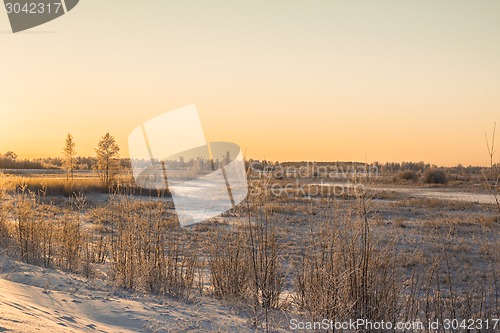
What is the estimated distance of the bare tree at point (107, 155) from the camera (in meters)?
33.1

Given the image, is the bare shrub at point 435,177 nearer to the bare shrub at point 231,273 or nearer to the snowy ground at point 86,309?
the bare shrub at point 231,273

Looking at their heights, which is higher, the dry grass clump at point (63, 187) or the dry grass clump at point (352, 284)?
the dry grass clump at point (63, 187)

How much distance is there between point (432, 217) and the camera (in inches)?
720

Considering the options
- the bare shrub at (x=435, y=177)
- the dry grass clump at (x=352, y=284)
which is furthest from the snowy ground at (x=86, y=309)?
the bare shrub at (x=435, y=177)

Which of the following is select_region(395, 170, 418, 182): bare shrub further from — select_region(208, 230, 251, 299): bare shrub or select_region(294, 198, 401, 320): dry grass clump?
select_region(294, 198, 401, 320): dry grass clump

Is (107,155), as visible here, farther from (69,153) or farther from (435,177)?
(435,177)

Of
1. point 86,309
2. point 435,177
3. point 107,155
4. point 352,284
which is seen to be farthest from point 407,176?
point 86,309

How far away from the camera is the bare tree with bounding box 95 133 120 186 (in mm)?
33062

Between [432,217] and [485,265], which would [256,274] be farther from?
[432,217]

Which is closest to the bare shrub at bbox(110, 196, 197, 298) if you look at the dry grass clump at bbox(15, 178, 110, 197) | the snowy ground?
the snowy ground

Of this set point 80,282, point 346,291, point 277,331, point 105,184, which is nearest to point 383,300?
point 346,291

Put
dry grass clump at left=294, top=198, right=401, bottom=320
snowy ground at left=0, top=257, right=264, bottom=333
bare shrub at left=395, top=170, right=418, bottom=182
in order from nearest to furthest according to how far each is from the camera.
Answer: snowy ground at left=0, top=257, right=264, bottom=333 < dry grass clump at left=294, top=198, right=401, bottom=320 < bare shrub at left=395, top=170, right=418, bottom=182

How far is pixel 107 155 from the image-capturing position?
3419cm

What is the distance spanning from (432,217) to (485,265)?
8.14m
